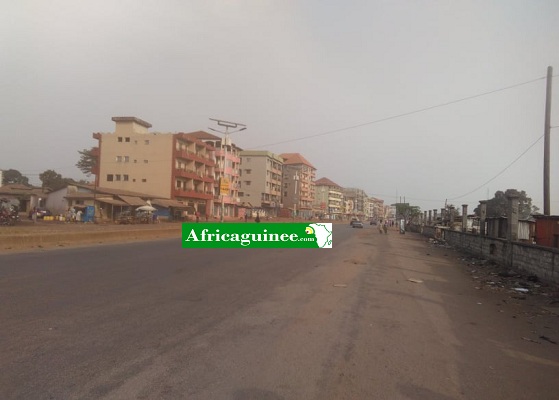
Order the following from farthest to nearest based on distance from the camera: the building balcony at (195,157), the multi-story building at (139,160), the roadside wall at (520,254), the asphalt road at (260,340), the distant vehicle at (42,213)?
1. the building balcony at (195,157)
2. the multi-story building at (139,160)
3. the distant vehicle at (42,213)
4. the roadside wall at (520,254)
5. the asphalt road at (260,340)

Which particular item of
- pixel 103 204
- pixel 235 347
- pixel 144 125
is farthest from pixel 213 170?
pixel 235 347

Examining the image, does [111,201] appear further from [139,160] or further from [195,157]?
[195,157]

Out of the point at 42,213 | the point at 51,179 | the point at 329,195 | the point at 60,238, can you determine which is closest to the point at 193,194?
the point at 42,213

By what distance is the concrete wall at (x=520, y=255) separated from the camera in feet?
37.3

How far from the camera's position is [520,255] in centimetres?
1417

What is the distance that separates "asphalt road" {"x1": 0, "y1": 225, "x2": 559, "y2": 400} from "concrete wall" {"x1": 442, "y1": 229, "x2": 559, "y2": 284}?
1792 millimetres

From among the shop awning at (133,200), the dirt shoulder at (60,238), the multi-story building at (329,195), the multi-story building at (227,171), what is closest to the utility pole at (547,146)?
the dirt shoulder at (60,238)

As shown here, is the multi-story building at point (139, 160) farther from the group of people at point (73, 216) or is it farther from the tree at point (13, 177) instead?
the tree at point (13, 177)

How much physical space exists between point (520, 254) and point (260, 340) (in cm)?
1183

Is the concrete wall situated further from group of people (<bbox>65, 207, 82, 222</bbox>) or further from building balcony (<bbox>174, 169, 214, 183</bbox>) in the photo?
building balcony (<bbox>174, 169, 214, 183</bbox>)

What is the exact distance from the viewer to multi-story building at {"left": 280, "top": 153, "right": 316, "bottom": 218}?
126950mm

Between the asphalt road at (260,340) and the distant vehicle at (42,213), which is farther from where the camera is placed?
the distant vehicle at (42,213)

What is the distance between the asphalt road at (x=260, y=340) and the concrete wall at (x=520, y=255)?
5.88 ft

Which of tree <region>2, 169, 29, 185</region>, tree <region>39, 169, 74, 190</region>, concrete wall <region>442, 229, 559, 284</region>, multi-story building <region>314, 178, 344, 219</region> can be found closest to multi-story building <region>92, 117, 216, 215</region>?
tree <region>39, 169, 74, 190</region>
